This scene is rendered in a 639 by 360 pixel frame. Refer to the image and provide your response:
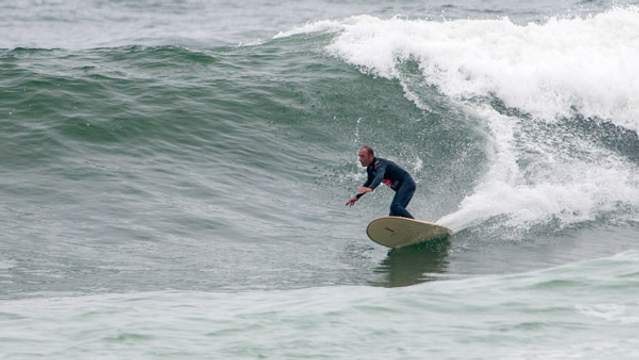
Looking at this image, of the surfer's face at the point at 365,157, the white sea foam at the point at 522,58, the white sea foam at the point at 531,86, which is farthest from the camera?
the white sea foam at the point at 522,58

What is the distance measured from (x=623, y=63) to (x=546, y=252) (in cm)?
928

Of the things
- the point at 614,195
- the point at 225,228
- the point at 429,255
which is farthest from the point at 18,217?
the point at 614,195

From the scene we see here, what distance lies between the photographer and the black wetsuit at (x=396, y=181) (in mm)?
13641

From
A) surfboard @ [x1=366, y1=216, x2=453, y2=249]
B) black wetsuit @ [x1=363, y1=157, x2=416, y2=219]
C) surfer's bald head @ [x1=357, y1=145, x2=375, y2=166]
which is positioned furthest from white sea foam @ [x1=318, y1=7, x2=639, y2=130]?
surfer's bald head @ [x1=357, y1=145, x2=375, y2=166]

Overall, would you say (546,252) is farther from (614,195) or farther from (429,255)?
(614,195)

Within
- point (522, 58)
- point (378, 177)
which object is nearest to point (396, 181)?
point (378, 177)

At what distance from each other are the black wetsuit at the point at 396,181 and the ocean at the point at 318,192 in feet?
1.89

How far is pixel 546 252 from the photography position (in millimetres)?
13672

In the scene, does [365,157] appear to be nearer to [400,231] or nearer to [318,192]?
[400,231]

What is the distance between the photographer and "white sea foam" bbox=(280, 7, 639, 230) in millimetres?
15641

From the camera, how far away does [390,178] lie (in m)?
14.0

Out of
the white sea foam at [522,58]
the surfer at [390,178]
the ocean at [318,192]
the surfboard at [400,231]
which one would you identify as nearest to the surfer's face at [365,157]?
the surfer at [390,178]

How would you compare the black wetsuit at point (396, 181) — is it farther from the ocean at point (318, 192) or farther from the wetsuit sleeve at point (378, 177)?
the ocean at point (318, 192)

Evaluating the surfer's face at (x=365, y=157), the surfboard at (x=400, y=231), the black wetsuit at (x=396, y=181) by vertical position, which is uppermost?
the surfer's face at (x=365, y=157)
